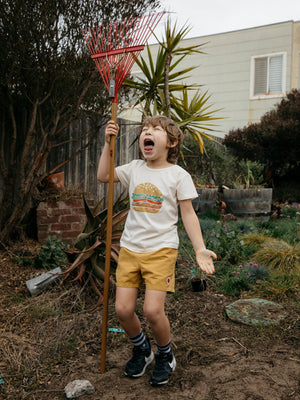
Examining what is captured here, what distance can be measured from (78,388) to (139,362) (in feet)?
1.38

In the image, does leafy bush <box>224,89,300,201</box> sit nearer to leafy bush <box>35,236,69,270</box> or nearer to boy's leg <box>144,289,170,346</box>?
leafy bush <box>35,236,69,270</box>

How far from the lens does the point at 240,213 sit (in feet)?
25.0

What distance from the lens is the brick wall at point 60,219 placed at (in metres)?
4.82

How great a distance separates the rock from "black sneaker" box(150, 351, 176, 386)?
14.6 inches

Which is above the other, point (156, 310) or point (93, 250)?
point (93, 250)

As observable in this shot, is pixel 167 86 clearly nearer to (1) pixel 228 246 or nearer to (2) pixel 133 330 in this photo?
(1) pixel 228 246

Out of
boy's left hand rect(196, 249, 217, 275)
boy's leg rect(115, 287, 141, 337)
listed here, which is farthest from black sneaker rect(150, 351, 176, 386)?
boy's left hand rect(196, 249, 217, 275)

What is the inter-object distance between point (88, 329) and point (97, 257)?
69cm

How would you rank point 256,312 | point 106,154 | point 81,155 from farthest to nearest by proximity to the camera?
point 81,155, point 256,312, point 106,154

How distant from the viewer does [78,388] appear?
2.15m

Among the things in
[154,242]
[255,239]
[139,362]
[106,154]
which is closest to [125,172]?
[106,154]

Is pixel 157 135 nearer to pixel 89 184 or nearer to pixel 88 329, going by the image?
pixel 88 329

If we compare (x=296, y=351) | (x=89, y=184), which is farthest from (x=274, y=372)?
(x=89, y=184)

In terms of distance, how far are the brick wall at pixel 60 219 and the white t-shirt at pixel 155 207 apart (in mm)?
2680
